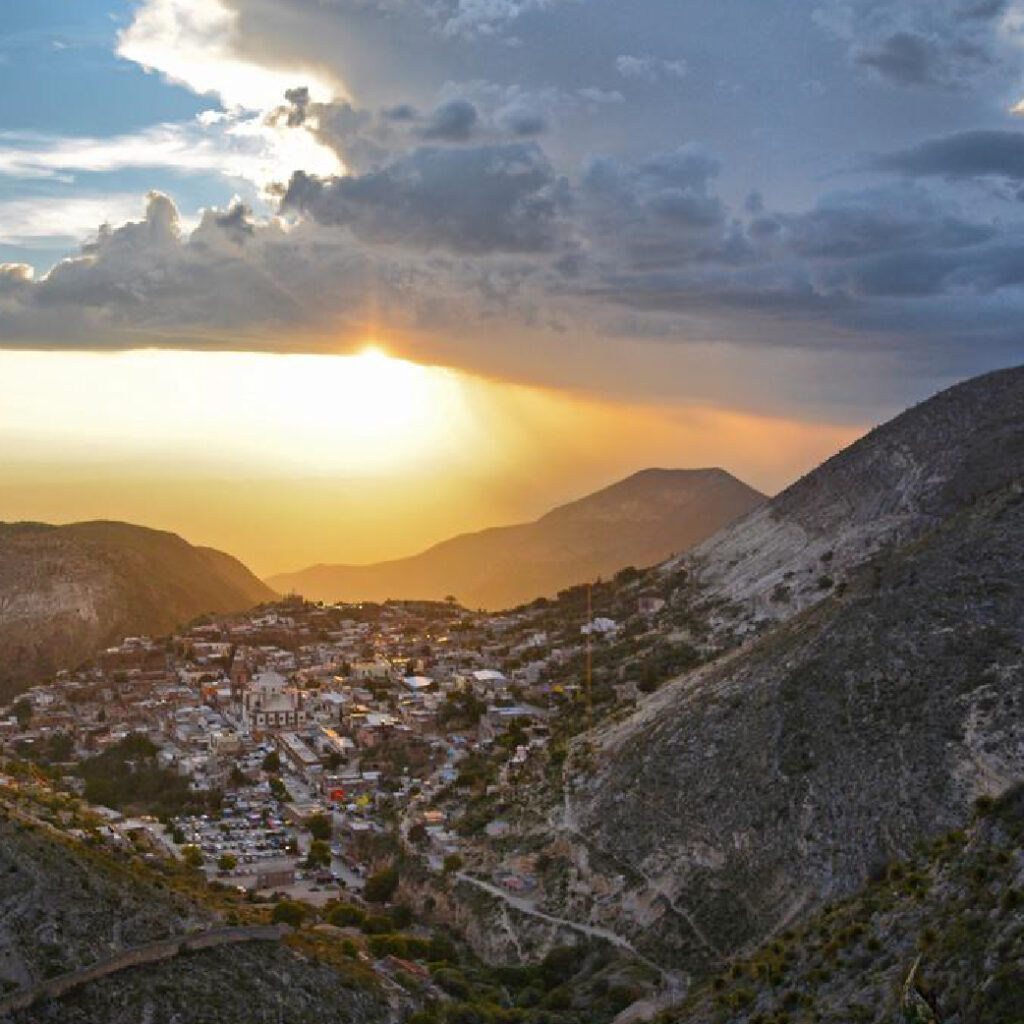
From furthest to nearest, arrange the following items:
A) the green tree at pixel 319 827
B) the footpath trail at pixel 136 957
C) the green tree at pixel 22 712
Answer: the green tree at pixel 22 712
the green tree at pixel 319 827
the footpath trail at pixel 136 957

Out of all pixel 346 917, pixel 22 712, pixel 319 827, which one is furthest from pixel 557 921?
pixel 22 712

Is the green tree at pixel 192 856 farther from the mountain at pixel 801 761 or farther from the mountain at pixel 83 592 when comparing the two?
the mountain at pixel 83 592

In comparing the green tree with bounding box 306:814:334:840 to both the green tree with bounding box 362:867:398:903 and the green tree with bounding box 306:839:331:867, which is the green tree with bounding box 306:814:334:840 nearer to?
the green tree with bounding box 306:839:331:867

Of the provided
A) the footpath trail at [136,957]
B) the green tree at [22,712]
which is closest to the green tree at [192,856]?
the footpath trail at [136,957]

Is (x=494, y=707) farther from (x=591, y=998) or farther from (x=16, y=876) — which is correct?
(x=16, y=876)

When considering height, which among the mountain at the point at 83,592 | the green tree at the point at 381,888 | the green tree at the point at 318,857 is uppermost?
the mountain at the point at 83,592

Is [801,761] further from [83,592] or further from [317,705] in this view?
[83,592]

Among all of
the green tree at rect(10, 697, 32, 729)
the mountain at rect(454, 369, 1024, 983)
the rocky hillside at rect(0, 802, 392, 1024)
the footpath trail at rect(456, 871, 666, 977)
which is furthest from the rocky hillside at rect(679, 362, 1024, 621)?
the green tree at rect(10, 697, 32, 729)
